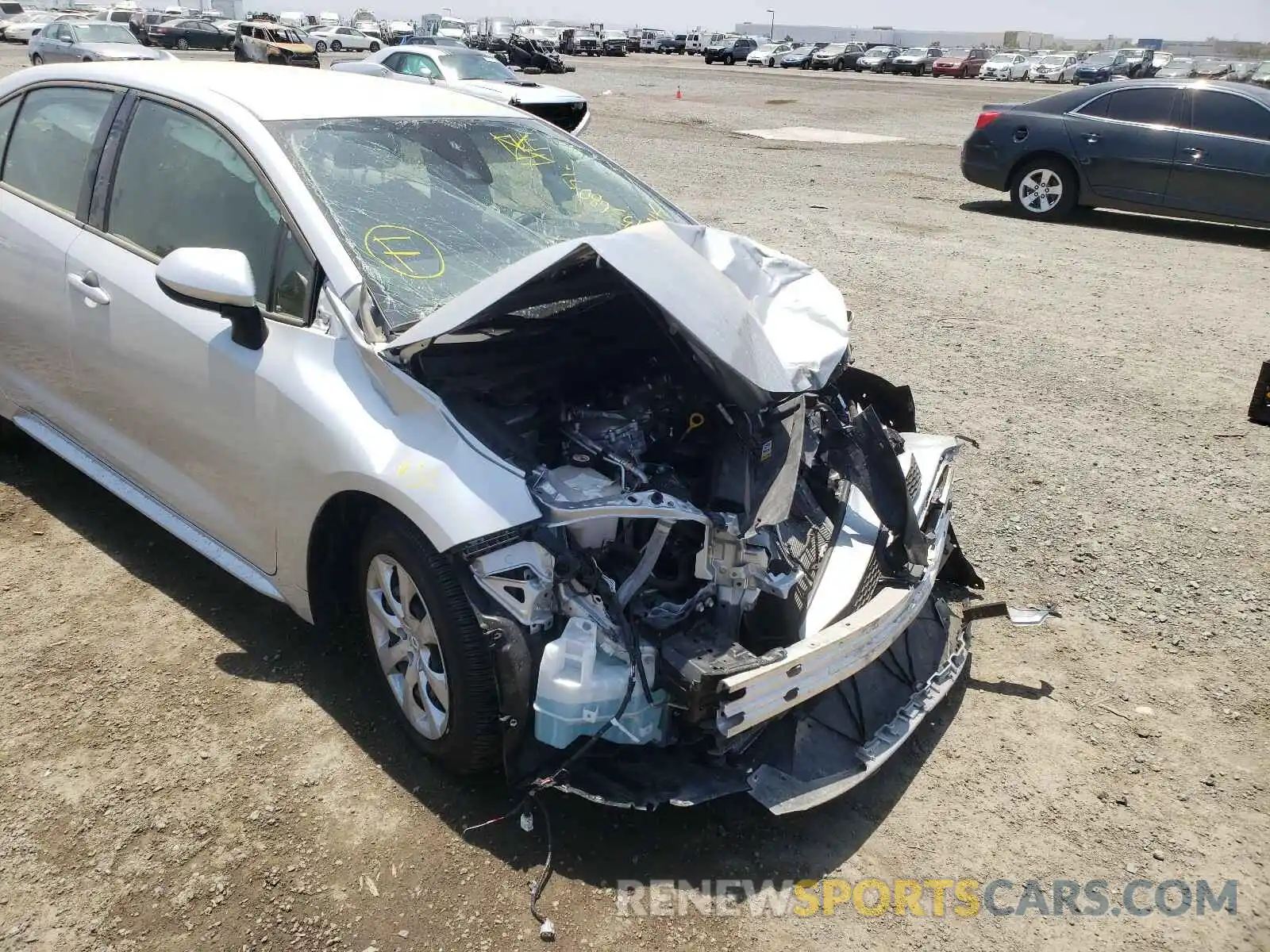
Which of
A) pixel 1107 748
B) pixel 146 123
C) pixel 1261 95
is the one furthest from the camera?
pixel 1261 95

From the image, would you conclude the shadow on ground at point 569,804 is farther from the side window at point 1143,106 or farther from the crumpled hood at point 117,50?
the crumpled hood at point 117,50

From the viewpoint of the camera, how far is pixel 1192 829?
2771 mm

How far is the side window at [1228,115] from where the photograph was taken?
9820 millimetres

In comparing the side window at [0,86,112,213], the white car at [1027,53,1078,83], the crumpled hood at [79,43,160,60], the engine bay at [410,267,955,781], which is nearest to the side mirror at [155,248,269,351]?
the engine bay at [410,267,955,781]

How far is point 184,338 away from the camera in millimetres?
3025

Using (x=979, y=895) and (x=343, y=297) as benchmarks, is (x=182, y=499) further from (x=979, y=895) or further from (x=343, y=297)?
(x=979, y=895)

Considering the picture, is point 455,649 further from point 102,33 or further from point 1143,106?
point 102,33

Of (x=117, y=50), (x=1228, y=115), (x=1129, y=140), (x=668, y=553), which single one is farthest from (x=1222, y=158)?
(x=117, y=50)

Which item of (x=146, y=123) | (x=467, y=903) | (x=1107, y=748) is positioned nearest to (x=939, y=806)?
(x=1107, y=748)

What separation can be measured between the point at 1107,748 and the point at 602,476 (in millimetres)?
1937

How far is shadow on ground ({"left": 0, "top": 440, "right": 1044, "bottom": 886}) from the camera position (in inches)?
102

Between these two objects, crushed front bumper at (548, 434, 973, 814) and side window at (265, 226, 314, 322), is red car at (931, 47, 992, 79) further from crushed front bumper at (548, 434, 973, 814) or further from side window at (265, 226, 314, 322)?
side window at (265, 226, 314, 322)

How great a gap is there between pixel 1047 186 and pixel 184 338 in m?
10.5

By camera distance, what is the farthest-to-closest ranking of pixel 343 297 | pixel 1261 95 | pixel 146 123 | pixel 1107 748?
pixel 1261 95
pixel 146 123
pixel 1107 748
pixel 343 297
